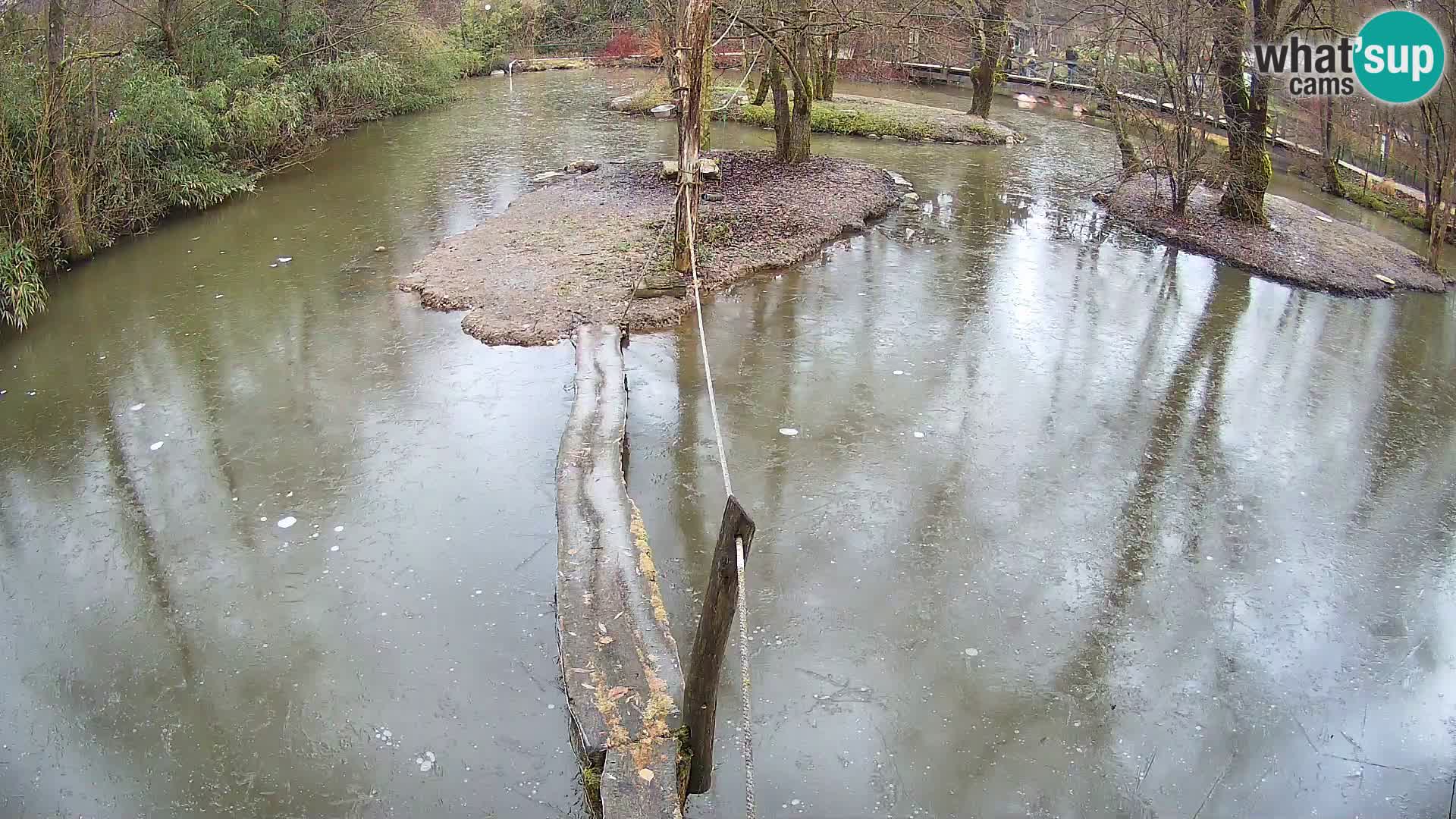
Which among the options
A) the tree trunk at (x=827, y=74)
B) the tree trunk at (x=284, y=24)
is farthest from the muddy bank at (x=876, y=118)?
the tree trunk at (x=284, y=24)

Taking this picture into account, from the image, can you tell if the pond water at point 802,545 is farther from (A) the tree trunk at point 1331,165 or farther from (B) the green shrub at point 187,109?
(A) the tree trunk at point 1331,165

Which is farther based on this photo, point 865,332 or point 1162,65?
point 1162,65

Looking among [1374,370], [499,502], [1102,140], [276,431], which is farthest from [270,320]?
[1102,140]

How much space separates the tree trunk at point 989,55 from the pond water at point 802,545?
31.9 ft

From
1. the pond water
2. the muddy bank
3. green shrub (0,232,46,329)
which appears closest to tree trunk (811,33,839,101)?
the muddy bank

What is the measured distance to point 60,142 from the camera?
10047mm

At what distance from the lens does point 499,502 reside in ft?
19.4

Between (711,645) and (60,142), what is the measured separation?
33.6 feet

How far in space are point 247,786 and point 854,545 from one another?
10.8 ft

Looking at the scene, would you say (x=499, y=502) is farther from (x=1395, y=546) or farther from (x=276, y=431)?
(x=1395, y=546)

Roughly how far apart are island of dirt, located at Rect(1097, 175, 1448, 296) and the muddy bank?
15.0ft

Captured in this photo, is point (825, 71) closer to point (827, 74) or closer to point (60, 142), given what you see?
point (827, 74)

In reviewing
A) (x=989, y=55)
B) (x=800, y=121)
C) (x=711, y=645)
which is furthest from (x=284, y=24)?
(x=711, y=645)

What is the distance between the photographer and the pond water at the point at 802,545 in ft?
13.5
